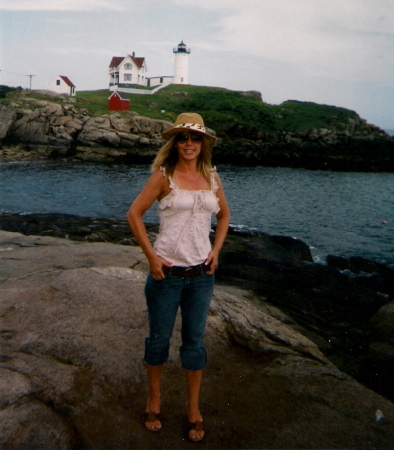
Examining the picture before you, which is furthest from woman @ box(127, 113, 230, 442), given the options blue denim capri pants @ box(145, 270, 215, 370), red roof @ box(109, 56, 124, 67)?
red roof @ box(109, 56, 124, 67)

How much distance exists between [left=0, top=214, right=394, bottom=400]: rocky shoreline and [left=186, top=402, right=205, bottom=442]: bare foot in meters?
3.85

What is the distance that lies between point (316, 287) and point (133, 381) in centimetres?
794

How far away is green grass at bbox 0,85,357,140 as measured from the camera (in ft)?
204

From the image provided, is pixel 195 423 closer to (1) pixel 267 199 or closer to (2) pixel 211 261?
(2) pixel 211 261

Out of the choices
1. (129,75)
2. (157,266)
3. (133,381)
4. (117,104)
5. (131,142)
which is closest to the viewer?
(157,266)

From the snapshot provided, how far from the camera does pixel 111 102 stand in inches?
2467

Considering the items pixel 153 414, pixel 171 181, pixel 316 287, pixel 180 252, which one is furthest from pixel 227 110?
pixel 153 414

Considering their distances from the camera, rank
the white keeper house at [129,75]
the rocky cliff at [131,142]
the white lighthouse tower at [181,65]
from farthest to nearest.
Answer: the white lighthouse tower at [181,65]
the white keeper house at [129,75]
the rocky cliff at [131,142]

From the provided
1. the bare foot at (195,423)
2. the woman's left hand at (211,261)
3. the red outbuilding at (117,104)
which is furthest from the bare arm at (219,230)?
the red outbuilding at (117,104)

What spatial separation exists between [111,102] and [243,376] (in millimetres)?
62092

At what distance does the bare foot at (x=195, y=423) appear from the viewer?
3.84 meters

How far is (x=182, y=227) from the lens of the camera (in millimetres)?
3877

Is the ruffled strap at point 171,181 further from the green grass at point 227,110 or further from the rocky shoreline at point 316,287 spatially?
the green grass at point 227,110

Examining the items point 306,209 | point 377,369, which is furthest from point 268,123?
point 377,369
